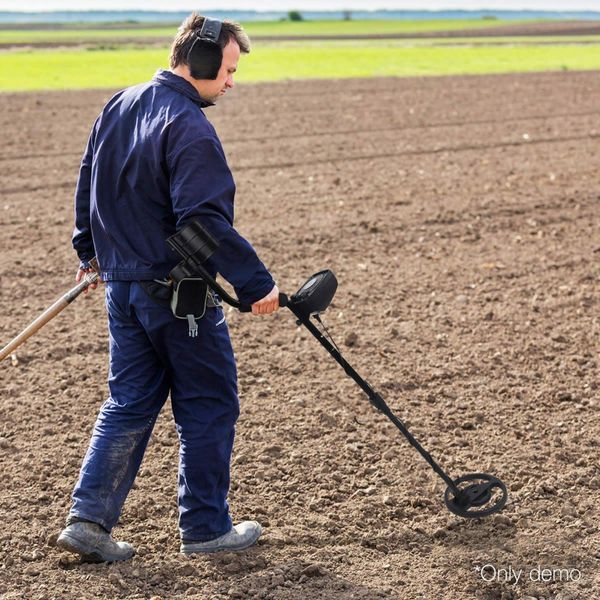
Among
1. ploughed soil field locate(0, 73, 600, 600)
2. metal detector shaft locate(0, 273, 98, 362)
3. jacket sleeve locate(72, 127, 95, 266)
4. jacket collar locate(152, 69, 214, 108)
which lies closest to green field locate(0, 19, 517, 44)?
ploughed soil field locate(0, 73, 600, 600)

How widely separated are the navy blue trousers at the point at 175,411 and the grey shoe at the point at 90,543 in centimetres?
4

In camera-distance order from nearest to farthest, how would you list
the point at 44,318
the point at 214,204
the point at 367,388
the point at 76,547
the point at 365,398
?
the point at 214,204 < the point at 76,547 < the point at 44,318 < the point at 367,388 < the point at 365,398

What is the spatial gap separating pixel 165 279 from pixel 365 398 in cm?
227

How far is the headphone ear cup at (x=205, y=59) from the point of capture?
3.74 m

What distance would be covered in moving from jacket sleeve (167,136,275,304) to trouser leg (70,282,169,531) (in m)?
0.52

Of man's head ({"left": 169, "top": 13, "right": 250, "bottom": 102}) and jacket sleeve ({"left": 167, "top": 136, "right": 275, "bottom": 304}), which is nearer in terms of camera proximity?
jacket sleeve ({"left": 167, "top": 136, "right": 275, "bottom": 304})

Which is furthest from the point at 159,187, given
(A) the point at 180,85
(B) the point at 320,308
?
(B) the point at 320,308

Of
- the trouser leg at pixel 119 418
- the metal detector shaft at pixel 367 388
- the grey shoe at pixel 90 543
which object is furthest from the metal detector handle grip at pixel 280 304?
the grey shoe at pixel 90 543

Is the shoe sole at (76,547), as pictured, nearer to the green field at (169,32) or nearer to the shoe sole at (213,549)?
the shoe sole at (213,549)

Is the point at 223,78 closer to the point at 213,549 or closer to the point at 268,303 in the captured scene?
the point at 268,303

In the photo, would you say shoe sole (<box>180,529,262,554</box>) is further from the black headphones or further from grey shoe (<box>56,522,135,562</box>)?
the black headphones

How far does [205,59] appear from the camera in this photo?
12.3 feet

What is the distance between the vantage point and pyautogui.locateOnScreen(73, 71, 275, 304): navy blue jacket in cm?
364

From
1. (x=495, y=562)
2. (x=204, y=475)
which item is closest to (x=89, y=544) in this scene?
(x=204, y=475)
